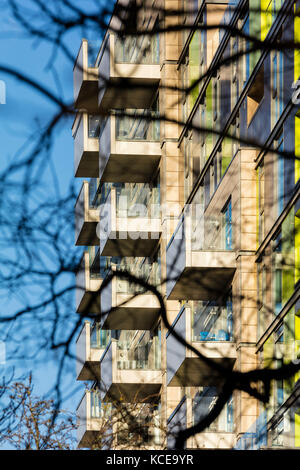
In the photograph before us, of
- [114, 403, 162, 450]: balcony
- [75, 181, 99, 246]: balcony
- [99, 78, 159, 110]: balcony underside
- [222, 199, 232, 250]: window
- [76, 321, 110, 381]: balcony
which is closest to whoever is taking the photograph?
[114, 403, 162, 450]: balcony

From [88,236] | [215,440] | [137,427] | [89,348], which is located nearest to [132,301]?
[89,348]

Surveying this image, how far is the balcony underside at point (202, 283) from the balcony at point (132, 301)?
4848 mm

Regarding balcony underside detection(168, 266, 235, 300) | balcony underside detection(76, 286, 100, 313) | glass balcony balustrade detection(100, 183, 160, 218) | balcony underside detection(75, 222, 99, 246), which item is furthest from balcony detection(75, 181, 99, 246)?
balcony underside detection(168, 266, 235, 300)

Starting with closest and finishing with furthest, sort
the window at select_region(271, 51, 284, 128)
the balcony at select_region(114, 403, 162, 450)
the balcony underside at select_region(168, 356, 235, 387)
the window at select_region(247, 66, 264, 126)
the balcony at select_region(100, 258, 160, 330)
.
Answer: the window at select_region(271, 51, 284, 128) < the window at select_region(247, 66, 264, 126) < the balcony at select_region(114, 403, 162, 450) < the balcony underside at select_region(168, 356, 235, 387) < the balcony at select_region(100, 258, 160, 330)

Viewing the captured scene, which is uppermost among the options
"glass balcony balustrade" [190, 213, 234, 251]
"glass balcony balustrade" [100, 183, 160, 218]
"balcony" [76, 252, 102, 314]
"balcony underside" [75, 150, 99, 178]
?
"balcony underside" [75, 150, 99, 178]

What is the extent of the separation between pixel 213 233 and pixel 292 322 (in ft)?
17.9

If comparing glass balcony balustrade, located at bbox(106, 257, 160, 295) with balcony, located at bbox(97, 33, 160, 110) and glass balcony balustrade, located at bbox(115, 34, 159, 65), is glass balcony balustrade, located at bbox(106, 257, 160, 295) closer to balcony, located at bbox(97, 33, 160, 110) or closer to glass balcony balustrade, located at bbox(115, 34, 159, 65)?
balcony, located at bbox(97, 33, 160, 110)

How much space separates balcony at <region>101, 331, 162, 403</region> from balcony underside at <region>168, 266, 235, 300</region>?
4.47 meters

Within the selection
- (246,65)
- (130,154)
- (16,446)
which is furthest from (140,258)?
(16,446)

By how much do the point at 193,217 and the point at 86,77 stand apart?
10834 millimetres

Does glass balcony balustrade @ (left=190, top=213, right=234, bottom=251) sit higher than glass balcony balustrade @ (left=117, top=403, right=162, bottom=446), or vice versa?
glass balcony balustrade @ (left=190, top=213, right=234, bottom=251)

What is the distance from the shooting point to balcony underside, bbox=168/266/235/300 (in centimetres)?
2594

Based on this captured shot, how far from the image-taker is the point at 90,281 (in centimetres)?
4072
